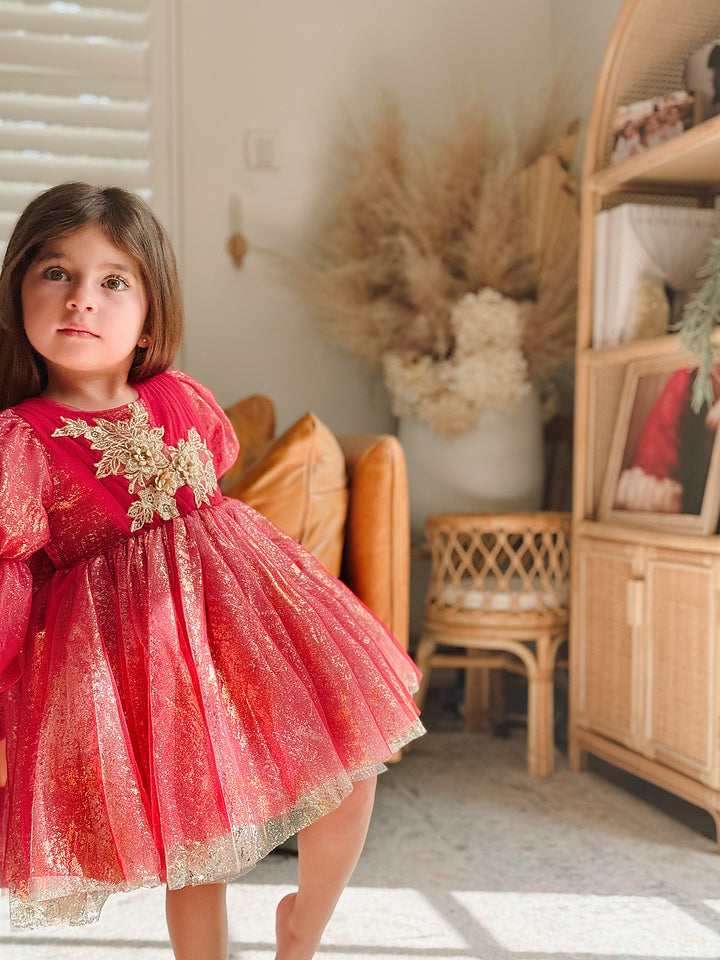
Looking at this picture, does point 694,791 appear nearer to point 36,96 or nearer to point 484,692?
point 484,692

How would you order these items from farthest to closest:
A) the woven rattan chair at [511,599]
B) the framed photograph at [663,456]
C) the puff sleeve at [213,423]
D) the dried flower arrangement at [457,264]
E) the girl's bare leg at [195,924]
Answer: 1. the dried flower arrangement at [457,264]
2. the woven rattan chair at [511,599]
3. the framed photograph at [663,456]
4. the puff sleeve at [213,423]
5. the girl's bare leg at [195,924]

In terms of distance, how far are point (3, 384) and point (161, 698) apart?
481 millimetres

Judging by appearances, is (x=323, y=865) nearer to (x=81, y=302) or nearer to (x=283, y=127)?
(x=81, y=302)

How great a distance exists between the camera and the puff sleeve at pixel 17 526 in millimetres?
962

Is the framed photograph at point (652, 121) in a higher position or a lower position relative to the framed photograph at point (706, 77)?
lower

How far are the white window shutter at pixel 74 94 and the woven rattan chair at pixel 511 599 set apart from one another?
1319mm

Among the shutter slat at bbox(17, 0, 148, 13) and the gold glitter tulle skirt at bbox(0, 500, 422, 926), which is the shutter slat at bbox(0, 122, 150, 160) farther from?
the gold glitter tulle skirt at bbox(0, 500, 422, 926)

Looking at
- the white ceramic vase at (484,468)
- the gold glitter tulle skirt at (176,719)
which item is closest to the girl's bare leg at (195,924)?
the gold glitter tulle skirt at (176,719)

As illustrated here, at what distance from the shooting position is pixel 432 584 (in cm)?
210

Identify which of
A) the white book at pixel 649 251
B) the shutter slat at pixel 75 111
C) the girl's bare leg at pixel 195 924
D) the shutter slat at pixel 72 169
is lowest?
the girl's bare leg at pixel 195 924

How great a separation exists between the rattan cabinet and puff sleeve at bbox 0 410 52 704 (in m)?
1.17

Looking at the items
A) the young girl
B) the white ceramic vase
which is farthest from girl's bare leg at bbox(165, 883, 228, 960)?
the white ceramic vase

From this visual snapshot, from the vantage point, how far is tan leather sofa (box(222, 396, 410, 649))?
161 centimetres

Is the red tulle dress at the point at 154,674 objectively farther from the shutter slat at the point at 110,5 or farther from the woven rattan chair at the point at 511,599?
the shutter slat at the point at 110,5
